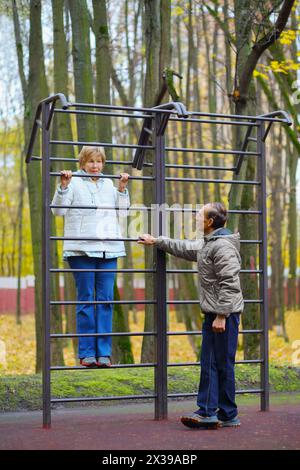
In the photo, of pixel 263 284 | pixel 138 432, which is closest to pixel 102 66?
pixel 263 284

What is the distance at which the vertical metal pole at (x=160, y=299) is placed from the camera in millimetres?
7855

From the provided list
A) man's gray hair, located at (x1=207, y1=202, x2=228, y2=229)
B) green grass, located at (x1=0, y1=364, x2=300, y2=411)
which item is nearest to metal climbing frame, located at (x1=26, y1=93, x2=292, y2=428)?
man's gray hair, located at (x1=207, y1=202, x2=228, y2=229)

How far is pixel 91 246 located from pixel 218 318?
1294 millimetres

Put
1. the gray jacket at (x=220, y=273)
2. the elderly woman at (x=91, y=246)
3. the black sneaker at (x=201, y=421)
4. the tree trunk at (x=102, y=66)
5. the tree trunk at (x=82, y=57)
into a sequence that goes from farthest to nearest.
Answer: the tree trunk at (x=102, y=66)
the tree trunk at (x=82, y=57)
the elderly woman at (x=91, y=246)
the gray jacket at (x=220, y=273)
the black sneaker at (x=201, y=421)

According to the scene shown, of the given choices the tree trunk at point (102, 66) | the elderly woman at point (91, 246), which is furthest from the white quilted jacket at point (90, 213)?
the tree trunk at point (102, 66)

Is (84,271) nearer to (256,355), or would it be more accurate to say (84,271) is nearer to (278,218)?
(256,355)

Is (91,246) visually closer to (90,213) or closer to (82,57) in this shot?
(90,213)

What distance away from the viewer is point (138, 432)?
7.00 m

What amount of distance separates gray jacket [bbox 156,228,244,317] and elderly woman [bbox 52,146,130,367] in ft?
2.82

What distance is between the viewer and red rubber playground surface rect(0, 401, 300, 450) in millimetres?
6410

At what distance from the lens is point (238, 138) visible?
1236 cm

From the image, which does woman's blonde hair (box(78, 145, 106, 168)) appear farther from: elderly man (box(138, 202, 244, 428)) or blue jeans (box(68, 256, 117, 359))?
elderly man (box(138, 202, 244, 428))

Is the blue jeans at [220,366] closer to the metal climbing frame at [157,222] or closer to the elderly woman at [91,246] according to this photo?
the metal climbing frame at [157,222]

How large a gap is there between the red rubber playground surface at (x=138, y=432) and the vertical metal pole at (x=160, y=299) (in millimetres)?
197
